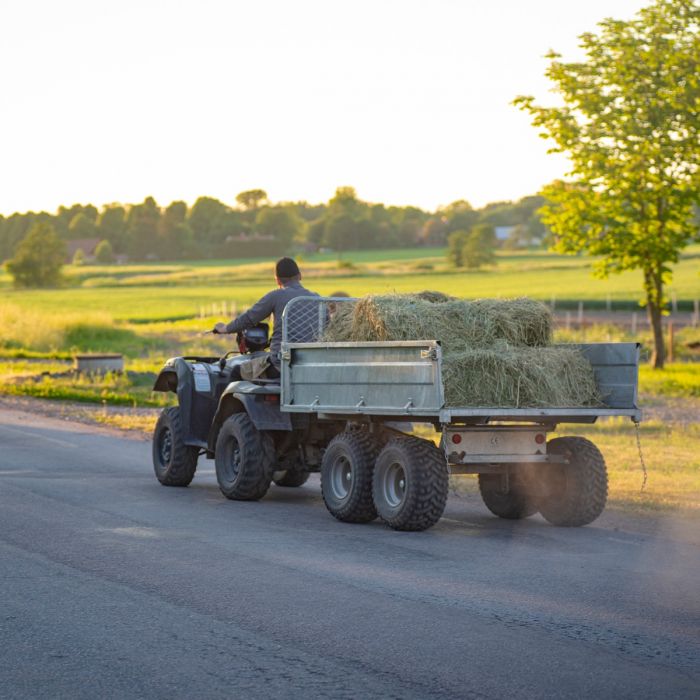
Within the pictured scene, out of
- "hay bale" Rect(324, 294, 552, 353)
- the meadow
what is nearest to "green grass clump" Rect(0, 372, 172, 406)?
the meadow

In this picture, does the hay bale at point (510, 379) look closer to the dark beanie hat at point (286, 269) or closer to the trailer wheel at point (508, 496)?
the trailer wheel at point (508, 496)

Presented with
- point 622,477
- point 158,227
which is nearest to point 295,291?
point 622,477

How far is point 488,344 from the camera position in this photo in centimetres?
1160

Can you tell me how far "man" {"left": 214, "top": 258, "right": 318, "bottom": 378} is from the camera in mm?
13328

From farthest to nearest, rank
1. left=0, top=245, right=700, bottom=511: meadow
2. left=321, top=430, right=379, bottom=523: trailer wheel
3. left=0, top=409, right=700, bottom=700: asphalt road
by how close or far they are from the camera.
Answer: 1. left=0, top=245, right=700, bottom=511: meadow
2. left=321, top=430, right=379, bottom=523: trailer wheel
3. left=0, top=409, right=700, bottom=700: asphalt road

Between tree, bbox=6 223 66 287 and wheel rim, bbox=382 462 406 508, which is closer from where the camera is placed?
wheel rim, bbox=382 462 406 508

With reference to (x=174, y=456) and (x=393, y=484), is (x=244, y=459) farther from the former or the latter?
(x=393, y=484)

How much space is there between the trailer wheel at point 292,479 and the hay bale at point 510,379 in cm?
407

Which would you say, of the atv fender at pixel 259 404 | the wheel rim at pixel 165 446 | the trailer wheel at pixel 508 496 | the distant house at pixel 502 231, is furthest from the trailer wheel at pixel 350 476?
the distant house at pixel 502 231

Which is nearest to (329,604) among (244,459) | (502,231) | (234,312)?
(244,459)

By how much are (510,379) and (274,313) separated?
297cm

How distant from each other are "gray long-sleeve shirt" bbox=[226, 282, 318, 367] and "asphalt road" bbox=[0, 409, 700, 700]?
4.98ft

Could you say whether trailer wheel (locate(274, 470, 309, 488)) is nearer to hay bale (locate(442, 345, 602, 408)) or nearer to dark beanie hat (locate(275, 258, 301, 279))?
dark beanie hat (locate(275, 258, 301, 279))

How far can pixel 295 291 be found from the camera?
13602 mm
